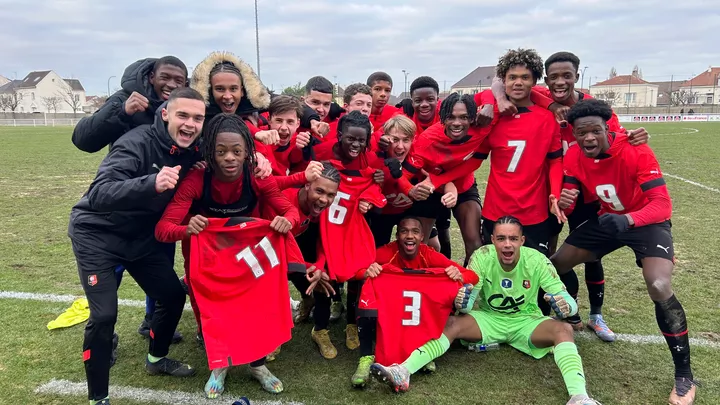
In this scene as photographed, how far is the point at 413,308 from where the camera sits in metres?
3.58

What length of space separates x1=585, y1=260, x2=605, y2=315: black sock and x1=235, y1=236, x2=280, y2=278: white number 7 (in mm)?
2881

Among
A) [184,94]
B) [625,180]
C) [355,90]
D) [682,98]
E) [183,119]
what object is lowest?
[625,180]

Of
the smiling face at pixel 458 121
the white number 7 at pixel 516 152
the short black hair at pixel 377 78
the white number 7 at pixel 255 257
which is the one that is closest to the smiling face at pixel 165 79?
the white number 7 at pixel 255 257

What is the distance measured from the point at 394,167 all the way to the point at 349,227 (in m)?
0.62

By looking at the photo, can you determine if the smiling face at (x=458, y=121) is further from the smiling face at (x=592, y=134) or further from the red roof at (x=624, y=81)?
the red roof at (x=624, y=81)

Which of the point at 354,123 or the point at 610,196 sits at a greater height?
the point at 354,123

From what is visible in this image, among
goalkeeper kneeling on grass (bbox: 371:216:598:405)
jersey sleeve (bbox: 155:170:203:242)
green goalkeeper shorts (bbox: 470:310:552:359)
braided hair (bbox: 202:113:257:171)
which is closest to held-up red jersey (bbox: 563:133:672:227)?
goalkeeper kneeling on grass (bbox: 371:216:598:405)

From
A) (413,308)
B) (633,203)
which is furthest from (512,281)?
(633,203)

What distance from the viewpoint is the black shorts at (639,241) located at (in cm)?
333

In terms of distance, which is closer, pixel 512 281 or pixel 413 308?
pixel 413 308

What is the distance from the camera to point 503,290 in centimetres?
374

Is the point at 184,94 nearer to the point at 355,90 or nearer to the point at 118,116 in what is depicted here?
the point at 118,116

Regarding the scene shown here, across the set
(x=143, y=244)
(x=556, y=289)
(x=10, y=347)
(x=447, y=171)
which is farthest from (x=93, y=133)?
(x=556, y=289)

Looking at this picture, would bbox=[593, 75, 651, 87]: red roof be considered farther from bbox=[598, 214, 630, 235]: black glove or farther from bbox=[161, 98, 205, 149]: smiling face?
bbox=[161, 98, 205, 149]: smiling face
